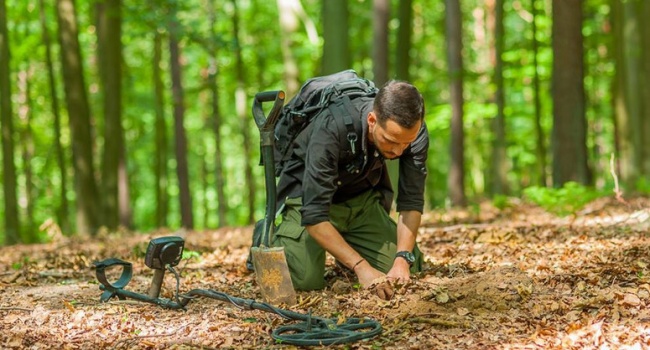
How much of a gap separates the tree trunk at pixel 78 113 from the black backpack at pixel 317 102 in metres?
7.65

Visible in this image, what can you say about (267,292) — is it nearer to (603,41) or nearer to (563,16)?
(563,16)

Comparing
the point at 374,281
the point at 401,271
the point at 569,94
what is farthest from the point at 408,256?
the point at 569,94

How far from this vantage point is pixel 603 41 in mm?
16812

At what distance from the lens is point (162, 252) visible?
429 cm

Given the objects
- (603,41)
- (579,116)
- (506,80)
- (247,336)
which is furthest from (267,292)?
(603,41)

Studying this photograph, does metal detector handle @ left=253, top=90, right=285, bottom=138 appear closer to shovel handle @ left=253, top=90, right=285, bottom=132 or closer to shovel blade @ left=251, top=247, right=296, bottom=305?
shovel handle @ left=253, top=90, right=285, bottom=132

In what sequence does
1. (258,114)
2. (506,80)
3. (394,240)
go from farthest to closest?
(506,80)
(394,240)
(258,114)

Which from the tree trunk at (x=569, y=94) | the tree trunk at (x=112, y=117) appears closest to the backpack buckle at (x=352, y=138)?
the tree trunk at (x=569, y=94)

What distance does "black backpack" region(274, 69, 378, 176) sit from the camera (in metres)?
4.69

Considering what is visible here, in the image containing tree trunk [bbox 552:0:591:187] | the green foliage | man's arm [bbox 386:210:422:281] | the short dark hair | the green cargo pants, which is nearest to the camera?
the short dark hair

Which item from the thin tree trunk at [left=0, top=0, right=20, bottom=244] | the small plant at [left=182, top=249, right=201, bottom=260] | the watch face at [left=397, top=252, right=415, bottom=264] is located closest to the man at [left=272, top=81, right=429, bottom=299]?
the watch face at [left=397, top=252, right=415, bottom=264]

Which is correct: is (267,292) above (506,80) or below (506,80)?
below

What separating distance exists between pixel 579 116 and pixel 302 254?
6038 mm

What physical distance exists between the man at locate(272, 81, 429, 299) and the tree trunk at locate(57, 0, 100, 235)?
296 inches
